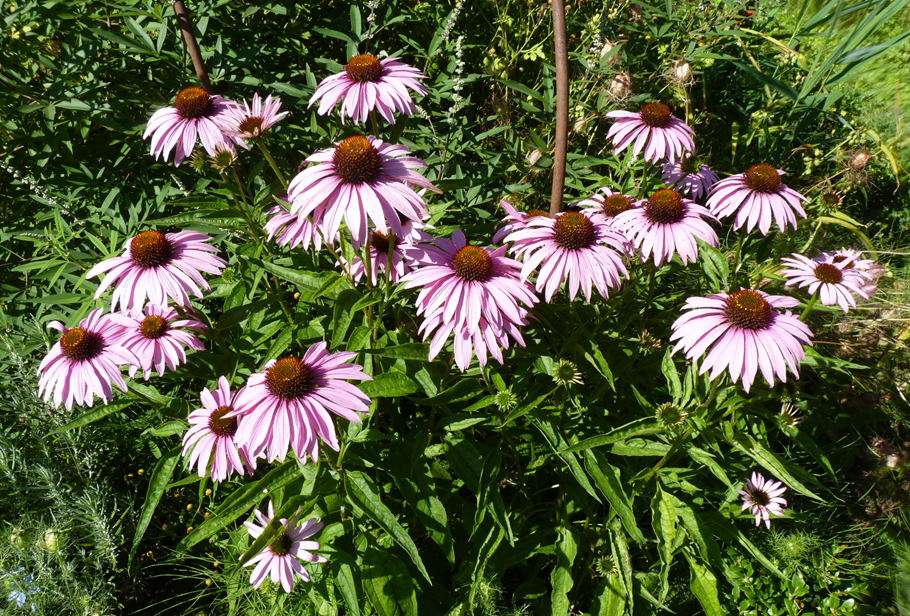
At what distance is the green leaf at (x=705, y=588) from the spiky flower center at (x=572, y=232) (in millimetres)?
1097

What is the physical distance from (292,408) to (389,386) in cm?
27

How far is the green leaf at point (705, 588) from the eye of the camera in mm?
1808

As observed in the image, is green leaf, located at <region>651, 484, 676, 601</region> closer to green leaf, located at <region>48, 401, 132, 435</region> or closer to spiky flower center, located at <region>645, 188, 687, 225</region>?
spiky flower center, located at <region>645, 188, 687, 225</region>

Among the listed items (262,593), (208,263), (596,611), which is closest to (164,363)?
(208,263)

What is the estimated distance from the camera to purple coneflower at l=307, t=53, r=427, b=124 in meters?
1.75

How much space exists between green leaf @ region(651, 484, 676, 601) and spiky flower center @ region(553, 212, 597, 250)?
0.81 meters

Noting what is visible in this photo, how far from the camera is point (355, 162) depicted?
132 cm

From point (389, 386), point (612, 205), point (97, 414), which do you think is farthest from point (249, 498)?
point (612, 205)

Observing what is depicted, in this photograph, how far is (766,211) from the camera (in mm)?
1766

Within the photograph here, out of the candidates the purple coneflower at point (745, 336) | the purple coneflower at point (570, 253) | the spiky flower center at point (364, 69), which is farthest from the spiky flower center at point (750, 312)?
the spiky flower center at point (364, 69)

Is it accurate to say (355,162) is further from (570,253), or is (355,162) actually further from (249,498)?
(249,498)

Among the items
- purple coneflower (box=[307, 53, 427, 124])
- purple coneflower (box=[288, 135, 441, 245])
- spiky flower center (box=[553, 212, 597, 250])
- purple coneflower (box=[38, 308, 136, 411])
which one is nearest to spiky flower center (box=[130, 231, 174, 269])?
purple coneflower (box=[38, 308, 136, 411])

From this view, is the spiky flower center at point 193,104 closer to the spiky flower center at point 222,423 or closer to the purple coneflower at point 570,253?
the spiky flower center at point 222,423

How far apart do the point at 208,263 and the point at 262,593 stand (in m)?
1.18
